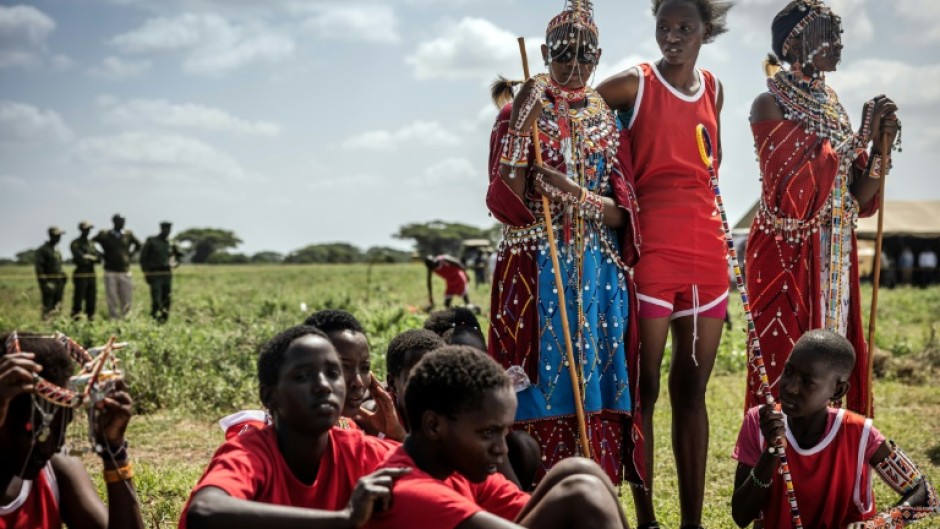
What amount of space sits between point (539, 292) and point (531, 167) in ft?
1.83

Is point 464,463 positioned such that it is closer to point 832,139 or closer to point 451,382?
point 451,382

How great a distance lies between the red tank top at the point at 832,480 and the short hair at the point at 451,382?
5.25ft

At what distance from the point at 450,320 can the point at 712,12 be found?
1.90m

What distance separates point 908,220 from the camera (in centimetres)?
3073

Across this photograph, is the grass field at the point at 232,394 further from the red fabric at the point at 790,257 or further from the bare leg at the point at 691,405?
the red fabric at the point at 790,257

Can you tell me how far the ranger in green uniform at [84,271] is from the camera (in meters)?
17.6

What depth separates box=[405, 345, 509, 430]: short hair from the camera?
3.09m

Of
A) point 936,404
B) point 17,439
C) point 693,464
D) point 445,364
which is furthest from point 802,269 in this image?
point 936,404

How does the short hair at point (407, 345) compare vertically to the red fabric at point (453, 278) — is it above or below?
below

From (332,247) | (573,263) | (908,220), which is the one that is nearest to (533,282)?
(573,263)

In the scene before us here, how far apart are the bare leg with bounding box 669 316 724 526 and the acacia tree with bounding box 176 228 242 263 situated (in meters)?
Result: 62.8

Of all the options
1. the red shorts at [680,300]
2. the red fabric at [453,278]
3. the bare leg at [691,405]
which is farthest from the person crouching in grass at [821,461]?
the red fabric at [453,278]

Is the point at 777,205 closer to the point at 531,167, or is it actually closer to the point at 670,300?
the point at 670,300

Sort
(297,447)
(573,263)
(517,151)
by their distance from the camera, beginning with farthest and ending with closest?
(573,263), (517,151), (297,447)
